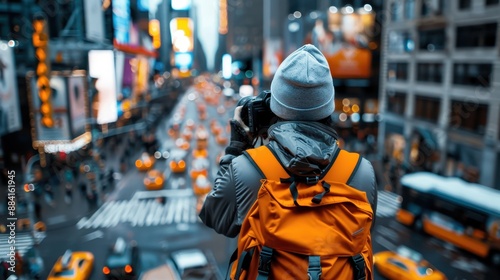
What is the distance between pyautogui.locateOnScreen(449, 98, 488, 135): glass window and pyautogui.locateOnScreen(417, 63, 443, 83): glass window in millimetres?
2001

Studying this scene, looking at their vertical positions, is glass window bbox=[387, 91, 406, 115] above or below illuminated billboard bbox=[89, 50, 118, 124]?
below

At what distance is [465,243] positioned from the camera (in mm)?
12875

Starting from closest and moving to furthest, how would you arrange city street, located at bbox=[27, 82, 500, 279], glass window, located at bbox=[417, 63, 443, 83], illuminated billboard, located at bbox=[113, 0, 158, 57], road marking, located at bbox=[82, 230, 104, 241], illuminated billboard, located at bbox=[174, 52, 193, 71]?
illuminated billboard, located at bbox=[113, 0, 158, 57] → city street, located at bbox=[27, 82, 500, 279] → road marking, located at bbox=[82, 230, 104, 241] → glass window, located at bbox=[417, 63, 443, 83] → illuminated billboard, located at bbox=[174, 52, 193, 71]

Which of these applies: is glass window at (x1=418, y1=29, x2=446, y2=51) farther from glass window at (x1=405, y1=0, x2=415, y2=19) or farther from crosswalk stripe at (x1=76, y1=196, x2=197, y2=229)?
crosswalk stripe at (x1=76, y1=196, x2=197, y2=229)

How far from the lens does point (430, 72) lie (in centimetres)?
2242

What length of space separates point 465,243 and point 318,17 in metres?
16.0

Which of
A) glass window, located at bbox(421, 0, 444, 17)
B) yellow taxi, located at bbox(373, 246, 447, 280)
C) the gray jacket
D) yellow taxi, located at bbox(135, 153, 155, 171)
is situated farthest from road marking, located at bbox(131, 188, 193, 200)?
the gray jacket

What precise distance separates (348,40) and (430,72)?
19.2 ft

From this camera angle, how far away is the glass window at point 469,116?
1797 cm

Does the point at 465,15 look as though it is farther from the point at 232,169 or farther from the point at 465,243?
the point at 232,169

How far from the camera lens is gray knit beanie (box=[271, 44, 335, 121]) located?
1.55 metres

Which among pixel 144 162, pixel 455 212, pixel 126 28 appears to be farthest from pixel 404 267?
pixel 144 162

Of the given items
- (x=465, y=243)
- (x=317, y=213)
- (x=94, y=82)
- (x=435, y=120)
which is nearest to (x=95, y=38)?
(x=94, y=82)

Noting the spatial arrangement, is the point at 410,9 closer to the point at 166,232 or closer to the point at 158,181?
the point at 158,181
